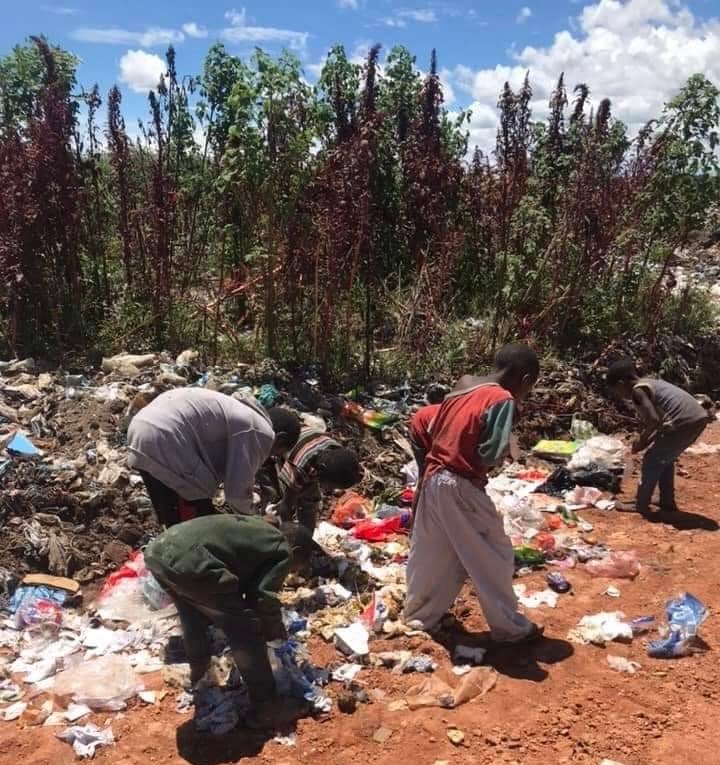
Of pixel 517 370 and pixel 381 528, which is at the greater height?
pixel 517 370

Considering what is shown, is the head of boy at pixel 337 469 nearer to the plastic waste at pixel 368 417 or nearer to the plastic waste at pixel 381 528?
the plastic waste at pixel 381 528

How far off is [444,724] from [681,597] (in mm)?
1632

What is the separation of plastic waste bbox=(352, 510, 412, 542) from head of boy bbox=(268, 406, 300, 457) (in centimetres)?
131

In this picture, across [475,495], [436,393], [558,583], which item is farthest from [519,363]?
[436,393]

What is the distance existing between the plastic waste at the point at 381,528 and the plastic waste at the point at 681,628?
169cm

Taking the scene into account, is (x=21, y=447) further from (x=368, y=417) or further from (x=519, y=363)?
(x=519, y=363)

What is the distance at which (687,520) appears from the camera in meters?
5.51

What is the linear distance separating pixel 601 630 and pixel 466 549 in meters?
0.86

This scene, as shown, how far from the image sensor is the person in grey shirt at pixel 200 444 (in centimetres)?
346

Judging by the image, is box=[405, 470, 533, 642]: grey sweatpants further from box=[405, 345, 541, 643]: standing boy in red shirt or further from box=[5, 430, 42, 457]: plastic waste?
box=[5, 430, 42, 457]: plastic waste

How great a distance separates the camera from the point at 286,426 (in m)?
3.91

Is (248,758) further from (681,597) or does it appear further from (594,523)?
(594,523)

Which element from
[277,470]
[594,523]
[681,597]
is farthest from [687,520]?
[277,470]

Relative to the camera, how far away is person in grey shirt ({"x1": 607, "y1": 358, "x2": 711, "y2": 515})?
541cm
